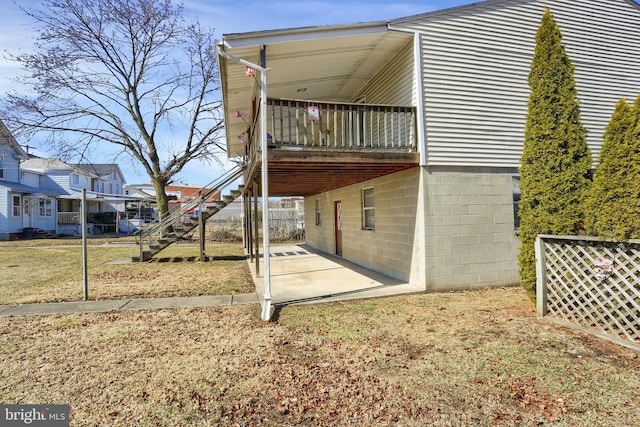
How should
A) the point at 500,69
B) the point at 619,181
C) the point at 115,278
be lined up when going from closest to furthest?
the point at 619,181
the point at 500,69
the point at 115,278

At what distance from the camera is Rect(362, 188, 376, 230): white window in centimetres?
984

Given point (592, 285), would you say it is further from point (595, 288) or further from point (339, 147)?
point (339, 147)

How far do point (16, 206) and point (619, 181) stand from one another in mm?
28145

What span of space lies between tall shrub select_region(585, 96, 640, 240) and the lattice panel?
0.25 m

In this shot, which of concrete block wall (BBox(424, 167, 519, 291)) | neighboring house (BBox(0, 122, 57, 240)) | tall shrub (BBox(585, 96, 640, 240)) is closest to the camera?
tall shrub (BBox(585, 96, 640, 240))

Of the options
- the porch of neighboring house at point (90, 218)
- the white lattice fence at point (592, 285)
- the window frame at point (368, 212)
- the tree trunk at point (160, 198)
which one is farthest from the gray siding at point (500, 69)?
the porch of neighboring house at point (90, 218)

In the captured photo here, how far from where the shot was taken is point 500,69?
7.55m

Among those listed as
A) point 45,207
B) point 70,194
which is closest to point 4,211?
point 45,207

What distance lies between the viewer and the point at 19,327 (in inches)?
202

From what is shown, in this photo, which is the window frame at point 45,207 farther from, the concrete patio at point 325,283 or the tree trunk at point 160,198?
the concrete patio at point 325,283

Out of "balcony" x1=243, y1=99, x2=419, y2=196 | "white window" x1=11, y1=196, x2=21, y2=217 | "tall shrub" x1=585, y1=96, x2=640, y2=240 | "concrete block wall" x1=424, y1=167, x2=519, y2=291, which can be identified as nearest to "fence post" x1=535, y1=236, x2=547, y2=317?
"tall shrub" x1=585, y1=96, x2=640, y2=240

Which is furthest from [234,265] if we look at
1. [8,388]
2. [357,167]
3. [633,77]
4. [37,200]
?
[37,200]

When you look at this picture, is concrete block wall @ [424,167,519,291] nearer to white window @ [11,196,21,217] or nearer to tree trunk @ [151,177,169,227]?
tree trunk @ [151,177,169,227]

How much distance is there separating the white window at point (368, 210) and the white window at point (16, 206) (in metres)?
22.3
